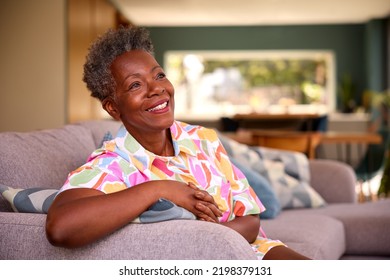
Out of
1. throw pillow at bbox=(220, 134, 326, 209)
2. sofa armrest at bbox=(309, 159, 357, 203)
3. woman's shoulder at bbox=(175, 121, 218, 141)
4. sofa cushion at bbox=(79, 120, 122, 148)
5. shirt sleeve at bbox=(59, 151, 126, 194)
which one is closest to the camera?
shirt sleeve at bbox=(59, 151, 126, 194)

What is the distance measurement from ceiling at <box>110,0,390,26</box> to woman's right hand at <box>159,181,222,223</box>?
27.4ft

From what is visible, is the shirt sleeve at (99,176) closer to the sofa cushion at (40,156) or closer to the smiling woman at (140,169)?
the smiling woman at (140,169)

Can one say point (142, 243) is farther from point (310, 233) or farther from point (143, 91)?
point (310, 233)

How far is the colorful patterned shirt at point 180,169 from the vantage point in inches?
53.6

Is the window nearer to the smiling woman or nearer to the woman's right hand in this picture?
the smiling woman

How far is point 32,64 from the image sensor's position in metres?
6.55

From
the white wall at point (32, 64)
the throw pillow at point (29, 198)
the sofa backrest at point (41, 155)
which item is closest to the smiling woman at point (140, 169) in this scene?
the throw pillow at point (29, 198)

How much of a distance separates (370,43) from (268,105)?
2.01 metres

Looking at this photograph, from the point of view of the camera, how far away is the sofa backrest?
1.66 m

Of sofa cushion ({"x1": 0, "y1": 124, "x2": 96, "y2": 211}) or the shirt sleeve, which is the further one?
sofa cushion ({"x1": 0, "y1": 124, "x2": 96, "y2": 211})

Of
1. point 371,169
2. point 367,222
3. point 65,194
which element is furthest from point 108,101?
point 371,169

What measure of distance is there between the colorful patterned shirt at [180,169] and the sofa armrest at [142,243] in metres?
0.11

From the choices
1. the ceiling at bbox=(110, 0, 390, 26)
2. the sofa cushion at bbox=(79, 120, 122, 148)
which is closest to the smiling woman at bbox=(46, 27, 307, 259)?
the sofa cushion at bbox=(79, 120, 122, 148)

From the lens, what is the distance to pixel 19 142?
5.86ft
